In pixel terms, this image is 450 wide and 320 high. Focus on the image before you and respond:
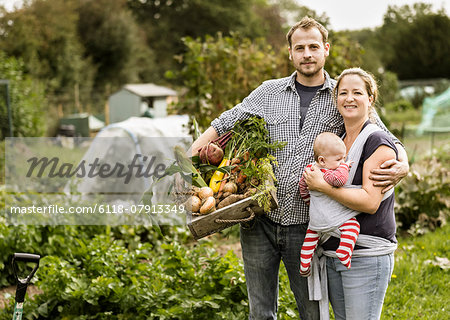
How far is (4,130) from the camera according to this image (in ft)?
36.9

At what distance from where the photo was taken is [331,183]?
89.6 inches

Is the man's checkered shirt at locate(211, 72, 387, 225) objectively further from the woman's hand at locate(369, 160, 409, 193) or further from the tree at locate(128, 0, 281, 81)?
the tree at locate(128, 0, 281, 81)

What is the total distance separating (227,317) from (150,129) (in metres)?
5.10

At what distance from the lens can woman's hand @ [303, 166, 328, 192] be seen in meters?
2.31

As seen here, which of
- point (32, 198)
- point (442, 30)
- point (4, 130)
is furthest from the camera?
point (442, 30)

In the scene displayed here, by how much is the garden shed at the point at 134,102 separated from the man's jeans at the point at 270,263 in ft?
45.5

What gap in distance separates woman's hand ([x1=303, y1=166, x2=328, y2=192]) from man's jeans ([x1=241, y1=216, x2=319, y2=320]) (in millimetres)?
389

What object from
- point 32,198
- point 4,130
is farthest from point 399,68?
point 32,198

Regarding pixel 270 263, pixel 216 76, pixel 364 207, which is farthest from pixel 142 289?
pixel 216 76

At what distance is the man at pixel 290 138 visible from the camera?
104 inches

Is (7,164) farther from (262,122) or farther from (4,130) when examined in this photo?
(262,122)

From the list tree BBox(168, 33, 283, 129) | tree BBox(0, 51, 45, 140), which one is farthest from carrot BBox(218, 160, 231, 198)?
tree BBox(0, 51, 45, 140)

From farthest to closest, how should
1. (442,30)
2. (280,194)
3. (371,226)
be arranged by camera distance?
1. (442,30)
2. (280,194)
3. (371,226)

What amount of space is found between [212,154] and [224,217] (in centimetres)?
42
